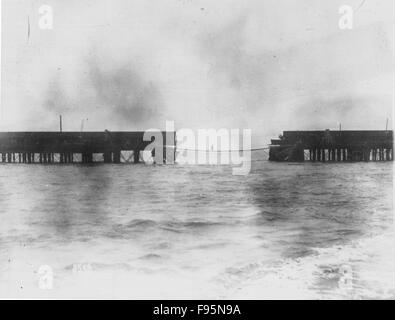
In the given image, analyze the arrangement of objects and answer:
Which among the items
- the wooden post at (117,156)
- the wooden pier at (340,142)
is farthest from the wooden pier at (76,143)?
the wooden pier at (340,142)

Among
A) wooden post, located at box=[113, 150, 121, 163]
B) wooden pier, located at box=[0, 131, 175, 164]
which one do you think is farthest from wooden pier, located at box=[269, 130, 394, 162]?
wooden post, located at box=[113, 150, 121, 163]

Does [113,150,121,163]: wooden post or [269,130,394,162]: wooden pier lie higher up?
[269,130,394,162]: wooden pier

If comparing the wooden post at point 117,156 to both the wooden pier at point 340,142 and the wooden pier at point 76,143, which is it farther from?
the wooden pier at point 340,142

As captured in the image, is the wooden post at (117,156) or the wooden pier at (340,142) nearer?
the wooden pier at (340,142)

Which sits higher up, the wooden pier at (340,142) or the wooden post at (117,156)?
the wooden pier at (340,142)

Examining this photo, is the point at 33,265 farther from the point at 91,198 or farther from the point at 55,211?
the point at 91,198

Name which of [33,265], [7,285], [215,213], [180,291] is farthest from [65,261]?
[215,213]

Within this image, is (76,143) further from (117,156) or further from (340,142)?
(340,142)

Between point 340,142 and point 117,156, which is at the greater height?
point 340,142

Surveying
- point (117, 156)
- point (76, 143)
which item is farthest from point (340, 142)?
point (76, 143)

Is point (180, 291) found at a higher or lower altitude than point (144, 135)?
lower

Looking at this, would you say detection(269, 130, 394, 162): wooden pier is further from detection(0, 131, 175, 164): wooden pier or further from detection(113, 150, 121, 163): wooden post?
detection(113, 150, 121, 163): wooden post

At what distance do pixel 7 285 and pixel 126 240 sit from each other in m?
3.92

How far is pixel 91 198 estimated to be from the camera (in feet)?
65.1
